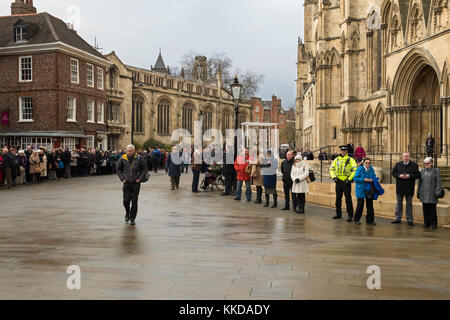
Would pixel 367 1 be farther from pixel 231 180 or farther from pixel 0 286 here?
pixel 0 286

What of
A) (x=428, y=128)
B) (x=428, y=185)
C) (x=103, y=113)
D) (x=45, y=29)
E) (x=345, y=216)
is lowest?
(x=345, y=216)

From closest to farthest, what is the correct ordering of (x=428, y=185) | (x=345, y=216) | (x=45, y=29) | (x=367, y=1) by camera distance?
(x=428, y=185) → (x=345, y=216) → (x=367, y=1) → (x=45, y=29)

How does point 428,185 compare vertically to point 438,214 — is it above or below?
above

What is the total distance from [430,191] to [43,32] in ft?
102

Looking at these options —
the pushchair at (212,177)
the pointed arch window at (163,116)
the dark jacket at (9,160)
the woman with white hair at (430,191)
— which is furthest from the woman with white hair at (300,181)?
the pointed arch window at (163,116)

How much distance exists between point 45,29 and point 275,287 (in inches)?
1337

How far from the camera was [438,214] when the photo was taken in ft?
37.6

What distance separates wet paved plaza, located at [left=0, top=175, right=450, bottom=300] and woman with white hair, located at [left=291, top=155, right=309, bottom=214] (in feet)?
1.78

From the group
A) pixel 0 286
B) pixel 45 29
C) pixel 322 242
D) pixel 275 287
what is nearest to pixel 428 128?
pixel 322 242

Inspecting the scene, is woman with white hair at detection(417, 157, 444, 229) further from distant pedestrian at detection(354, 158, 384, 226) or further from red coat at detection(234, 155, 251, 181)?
red coat at detection(234, 155, 251, 181)

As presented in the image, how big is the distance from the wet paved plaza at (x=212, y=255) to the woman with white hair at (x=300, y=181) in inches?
21.4

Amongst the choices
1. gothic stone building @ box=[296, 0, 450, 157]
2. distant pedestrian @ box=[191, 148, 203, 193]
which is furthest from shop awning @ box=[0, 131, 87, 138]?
gothic stone building @ box=[296, 0, 450, 157]

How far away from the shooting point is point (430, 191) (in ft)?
35.9

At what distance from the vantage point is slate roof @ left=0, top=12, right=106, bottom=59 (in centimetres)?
3400
